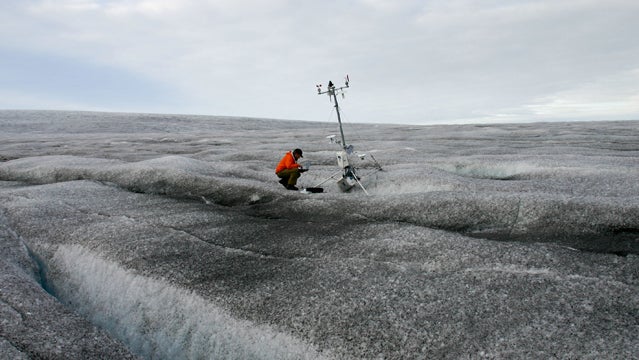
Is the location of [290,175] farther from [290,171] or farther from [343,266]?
[343,266]

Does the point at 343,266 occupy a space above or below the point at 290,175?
below

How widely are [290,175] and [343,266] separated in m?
8.18

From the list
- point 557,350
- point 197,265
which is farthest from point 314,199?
point 557,350

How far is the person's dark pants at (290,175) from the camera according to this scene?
17000 mm

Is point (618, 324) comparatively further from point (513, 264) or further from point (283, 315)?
point (283, 315)

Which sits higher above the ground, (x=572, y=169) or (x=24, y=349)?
(x=572, y=169)

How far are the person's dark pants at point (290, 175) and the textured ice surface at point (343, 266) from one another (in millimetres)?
1432

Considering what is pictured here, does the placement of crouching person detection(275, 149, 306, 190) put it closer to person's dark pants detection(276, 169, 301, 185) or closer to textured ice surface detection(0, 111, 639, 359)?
person's dark pants detection(276, 169, 301, 185)

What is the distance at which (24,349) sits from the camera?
6672 millimetres

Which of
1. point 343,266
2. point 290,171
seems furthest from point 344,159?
point 343,266

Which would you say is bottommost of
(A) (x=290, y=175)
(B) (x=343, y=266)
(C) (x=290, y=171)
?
(B) (x=343, y=266)

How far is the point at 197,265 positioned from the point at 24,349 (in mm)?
3744

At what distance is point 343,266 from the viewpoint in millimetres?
9352

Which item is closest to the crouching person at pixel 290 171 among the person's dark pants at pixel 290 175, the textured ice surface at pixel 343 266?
the person's dark pants at pixel 290 175
